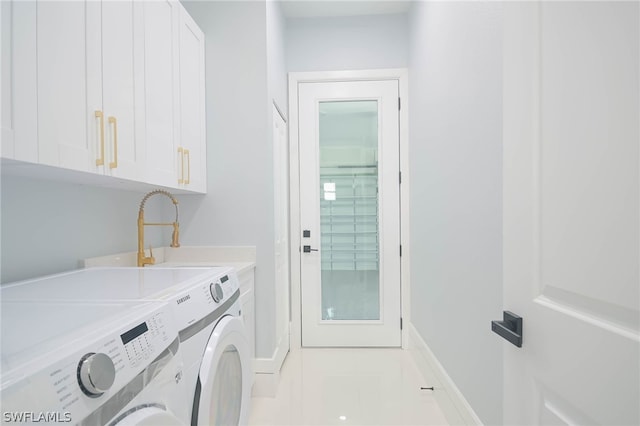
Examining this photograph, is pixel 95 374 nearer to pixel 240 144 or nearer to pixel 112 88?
pixel 112 88

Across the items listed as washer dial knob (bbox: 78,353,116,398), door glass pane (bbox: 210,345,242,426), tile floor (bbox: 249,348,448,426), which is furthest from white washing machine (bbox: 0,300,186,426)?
tile floor (bbox: 249,348,448,426)

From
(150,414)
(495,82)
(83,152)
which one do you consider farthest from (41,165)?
(495,82)

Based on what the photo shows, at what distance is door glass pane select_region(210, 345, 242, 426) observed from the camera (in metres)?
1.18

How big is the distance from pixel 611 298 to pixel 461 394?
138cm

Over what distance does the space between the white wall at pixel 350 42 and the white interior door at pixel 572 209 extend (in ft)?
7.60

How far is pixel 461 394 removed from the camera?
1.67 metres

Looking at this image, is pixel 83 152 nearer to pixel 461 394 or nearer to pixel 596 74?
pixel 596 74

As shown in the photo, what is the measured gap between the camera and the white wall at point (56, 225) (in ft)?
4.04

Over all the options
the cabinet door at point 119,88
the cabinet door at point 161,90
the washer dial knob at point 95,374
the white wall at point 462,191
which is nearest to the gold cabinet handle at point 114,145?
the cabinet door at point 119,88

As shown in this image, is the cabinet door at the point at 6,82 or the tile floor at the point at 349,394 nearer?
the cabinet door at the point at 6,82

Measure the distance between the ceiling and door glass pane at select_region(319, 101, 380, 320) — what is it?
75cm

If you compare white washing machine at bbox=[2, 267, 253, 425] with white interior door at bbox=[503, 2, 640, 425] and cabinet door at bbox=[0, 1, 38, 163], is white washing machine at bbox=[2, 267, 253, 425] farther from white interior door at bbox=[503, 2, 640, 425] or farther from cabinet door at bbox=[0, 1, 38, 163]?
white interior door at bbox=[503, 2, 640, 425]

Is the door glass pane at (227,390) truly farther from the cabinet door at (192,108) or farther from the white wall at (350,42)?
the white wall at (350,42)

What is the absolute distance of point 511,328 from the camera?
2.61ft
